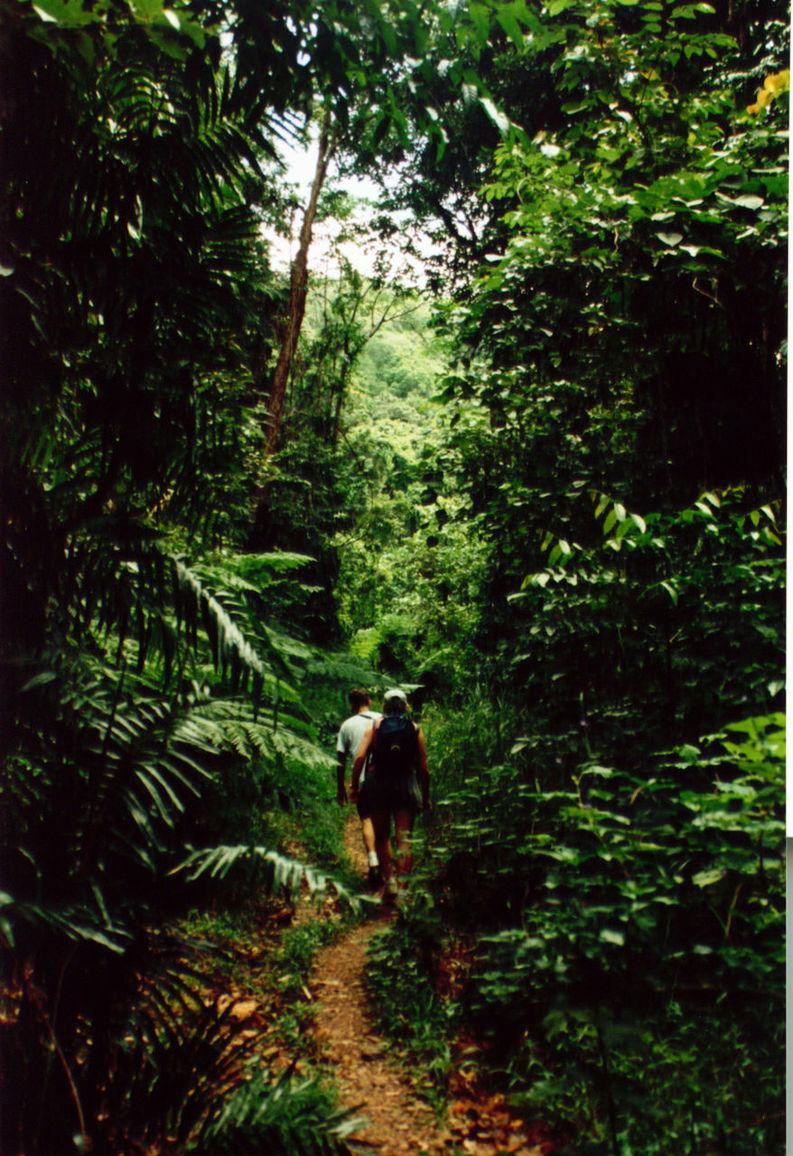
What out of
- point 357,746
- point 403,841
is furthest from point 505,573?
point 403,841

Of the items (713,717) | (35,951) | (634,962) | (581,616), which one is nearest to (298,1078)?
(35,951)

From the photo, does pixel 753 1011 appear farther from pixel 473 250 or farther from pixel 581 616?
pixel 473 250

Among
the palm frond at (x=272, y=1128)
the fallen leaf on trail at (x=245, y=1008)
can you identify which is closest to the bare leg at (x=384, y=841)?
the fallen leaf on trail at (x=245, y=1008)

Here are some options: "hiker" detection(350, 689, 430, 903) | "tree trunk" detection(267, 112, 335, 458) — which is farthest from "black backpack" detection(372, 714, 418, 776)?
"tree trunk" detection(267, 112, 335, 458)

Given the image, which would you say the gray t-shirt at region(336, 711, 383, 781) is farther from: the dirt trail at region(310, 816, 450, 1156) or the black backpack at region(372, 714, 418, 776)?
the dirt trail at region(310, 816, 450, 1156)

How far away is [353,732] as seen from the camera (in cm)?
294

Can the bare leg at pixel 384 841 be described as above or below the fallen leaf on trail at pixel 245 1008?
above

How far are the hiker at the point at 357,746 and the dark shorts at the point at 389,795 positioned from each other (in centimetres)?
4

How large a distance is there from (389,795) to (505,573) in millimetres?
1193

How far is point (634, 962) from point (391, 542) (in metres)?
3.51

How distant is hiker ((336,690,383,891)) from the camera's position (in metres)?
2.73

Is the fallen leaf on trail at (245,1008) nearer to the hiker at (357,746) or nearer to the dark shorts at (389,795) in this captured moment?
the hiker at (357,746)

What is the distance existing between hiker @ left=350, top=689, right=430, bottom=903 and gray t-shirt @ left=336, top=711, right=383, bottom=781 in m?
0.06

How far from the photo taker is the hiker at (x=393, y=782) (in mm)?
2725
